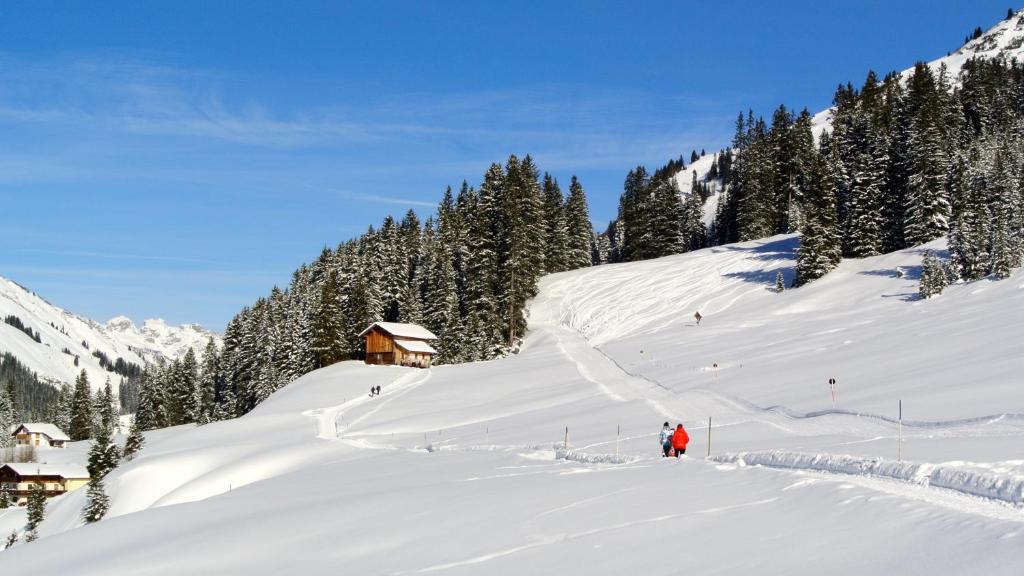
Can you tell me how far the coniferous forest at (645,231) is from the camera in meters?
62.5

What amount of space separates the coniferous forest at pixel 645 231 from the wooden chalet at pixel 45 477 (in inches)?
391

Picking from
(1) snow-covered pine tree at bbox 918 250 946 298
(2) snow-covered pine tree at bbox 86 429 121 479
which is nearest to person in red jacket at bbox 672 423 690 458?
(1) snow-covered pine tree at bbox 918 250 946 298

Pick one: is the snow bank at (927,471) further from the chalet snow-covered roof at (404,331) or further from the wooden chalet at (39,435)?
the wooden chalet at (39,435)

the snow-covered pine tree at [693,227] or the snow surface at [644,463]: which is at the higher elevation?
the snow-covered pine tree at [693,227]

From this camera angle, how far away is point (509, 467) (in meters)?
22.8

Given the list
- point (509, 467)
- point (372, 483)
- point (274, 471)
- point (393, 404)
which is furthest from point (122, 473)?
point (509, 467)

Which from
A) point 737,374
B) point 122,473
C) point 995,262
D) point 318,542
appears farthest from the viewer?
point 995,262

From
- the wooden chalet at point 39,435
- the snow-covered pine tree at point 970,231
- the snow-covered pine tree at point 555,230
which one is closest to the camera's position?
the snow-covered pine tree at point 970,231

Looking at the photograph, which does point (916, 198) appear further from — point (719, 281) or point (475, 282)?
point (475, 282)

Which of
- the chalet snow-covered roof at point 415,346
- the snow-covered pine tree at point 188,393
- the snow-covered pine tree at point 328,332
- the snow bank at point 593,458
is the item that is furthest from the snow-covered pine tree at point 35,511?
the snow bank at point 593,458

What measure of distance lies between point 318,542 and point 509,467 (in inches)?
368

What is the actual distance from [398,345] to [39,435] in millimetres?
90982

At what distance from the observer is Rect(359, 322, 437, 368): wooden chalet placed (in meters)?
67.2

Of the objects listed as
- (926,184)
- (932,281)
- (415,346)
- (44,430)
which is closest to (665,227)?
(926,184)
